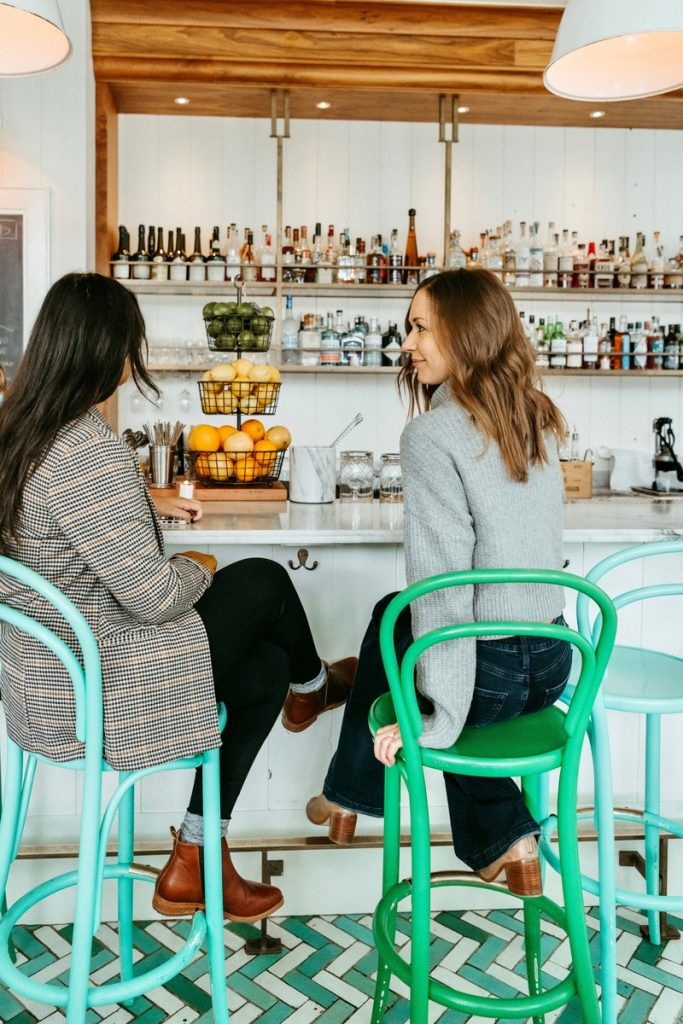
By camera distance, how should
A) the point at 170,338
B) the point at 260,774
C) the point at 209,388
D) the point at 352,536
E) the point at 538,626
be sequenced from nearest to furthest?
the point at 538,626 → the point at 352,536 → the point at 260,774 → the point at 209,388 → the point at 170,338

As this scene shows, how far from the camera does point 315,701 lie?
185 centimetres

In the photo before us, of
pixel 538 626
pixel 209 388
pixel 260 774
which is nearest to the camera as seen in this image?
pixel 538 626

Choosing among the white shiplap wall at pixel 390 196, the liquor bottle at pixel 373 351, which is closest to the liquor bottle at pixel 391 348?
the liquor bottle at pixel 373 351

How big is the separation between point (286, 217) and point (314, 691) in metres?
3.17

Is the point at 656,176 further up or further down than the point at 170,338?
further up

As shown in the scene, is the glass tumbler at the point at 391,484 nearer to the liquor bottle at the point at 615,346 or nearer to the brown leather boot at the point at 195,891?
the brown leather boot at the point at 195,891

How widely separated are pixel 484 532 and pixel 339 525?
56 cm

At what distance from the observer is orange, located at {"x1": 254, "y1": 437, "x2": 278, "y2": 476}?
2.27 m

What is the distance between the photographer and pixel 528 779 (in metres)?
1.83

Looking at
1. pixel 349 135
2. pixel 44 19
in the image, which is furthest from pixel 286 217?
pixel 44 19

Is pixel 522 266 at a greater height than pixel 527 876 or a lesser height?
greater

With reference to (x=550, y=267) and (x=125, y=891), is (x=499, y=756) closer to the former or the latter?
(x=125, y=891)

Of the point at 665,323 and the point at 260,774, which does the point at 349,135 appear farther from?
the point at 260,774

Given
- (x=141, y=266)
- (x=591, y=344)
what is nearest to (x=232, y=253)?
(x=141, y=266)
